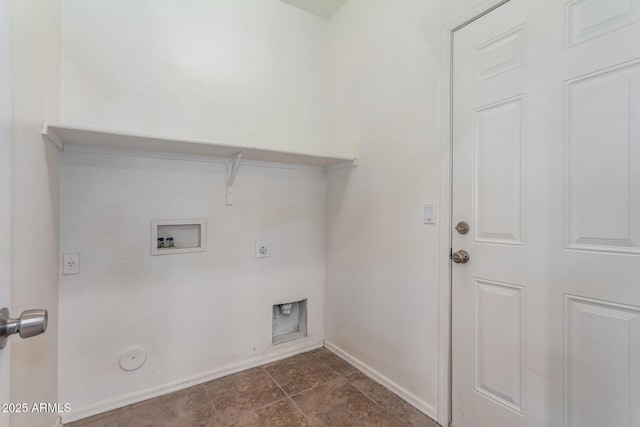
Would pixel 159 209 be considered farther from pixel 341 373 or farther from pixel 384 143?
pixel 341 373

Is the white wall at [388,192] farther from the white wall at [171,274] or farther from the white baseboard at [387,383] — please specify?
the white wall at [171,274]

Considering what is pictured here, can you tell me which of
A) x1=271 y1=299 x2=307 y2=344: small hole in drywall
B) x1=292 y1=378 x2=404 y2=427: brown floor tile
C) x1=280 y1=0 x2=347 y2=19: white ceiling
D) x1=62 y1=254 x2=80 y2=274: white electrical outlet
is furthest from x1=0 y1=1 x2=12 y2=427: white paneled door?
x1=280 y1=0 x2=347 y2=19: white ceiling

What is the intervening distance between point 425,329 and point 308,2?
2.43 meters

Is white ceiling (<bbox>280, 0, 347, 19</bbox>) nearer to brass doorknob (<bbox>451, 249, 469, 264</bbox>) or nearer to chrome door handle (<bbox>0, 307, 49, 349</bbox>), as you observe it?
brass doorknob (<bbox>451, 249, 469, 264</bbox>)

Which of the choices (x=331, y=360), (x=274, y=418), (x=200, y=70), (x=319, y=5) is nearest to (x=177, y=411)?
(x=274, y=418)

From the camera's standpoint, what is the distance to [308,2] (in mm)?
2197

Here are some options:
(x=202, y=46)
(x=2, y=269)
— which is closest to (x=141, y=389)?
(x=2, y=269)

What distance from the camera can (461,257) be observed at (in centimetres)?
142

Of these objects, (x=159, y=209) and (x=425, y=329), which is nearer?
(x=425, y=329)

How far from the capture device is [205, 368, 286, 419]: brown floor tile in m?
1.64

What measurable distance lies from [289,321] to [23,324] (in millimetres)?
1967

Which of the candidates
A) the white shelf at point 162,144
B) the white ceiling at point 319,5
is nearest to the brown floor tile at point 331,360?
the white shelf at point 162,144

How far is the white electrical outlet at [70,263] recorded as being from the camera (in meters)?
1.50

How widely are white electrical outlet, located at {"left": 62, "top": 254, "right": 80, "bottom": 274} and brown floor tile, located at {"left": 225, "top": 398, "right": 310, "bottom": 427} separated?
1146 mm
